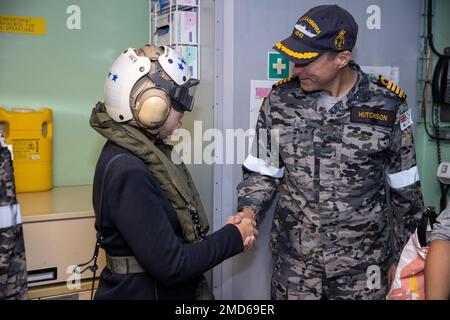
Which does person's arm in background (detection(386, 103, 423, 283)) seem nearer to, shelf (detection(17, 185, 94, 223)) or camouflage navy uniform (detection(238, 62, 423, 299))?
camouflage navy uniform (detection(238, 62, 423, 299))

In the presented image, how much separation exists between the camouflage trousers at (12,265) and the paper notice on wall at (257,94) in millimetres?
1003

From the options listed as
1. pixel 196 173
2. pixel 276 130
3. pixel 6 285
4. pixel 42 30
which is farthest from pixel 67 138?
pixel 276 130

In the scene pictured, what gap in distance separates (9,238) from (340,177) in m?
1.21

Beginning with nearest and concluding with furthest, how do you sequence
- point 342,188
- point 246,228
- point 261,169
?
1. point 246,228
2. point 342,188
3. point 261,169

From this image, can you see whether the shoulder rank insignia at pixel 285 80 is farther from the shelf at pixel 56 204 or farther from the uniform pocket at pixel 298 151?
the shelf at pixel 56 204

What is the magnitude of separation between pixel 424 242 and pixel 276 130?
0.72m

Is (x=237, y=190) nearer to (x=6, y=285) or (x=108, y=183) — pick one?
(x=108, y=183)

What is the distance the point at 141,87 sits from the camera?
1.36m

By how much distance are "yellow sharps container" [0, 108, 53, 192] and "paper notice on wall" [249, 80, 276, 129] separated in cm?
114

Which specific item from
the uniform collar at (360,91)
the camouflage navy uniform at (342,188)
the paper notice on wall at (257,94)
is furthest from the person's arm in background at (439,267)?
the paper notice on wall at (257,94)

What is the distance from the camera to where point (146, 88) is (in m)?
1.36

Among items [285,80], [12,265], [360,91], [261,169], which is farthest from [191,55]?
[12,265]

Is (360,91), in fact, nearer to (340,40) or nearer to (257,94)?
(340,40)

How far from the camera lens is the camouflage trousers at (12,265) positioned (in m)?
1.63
